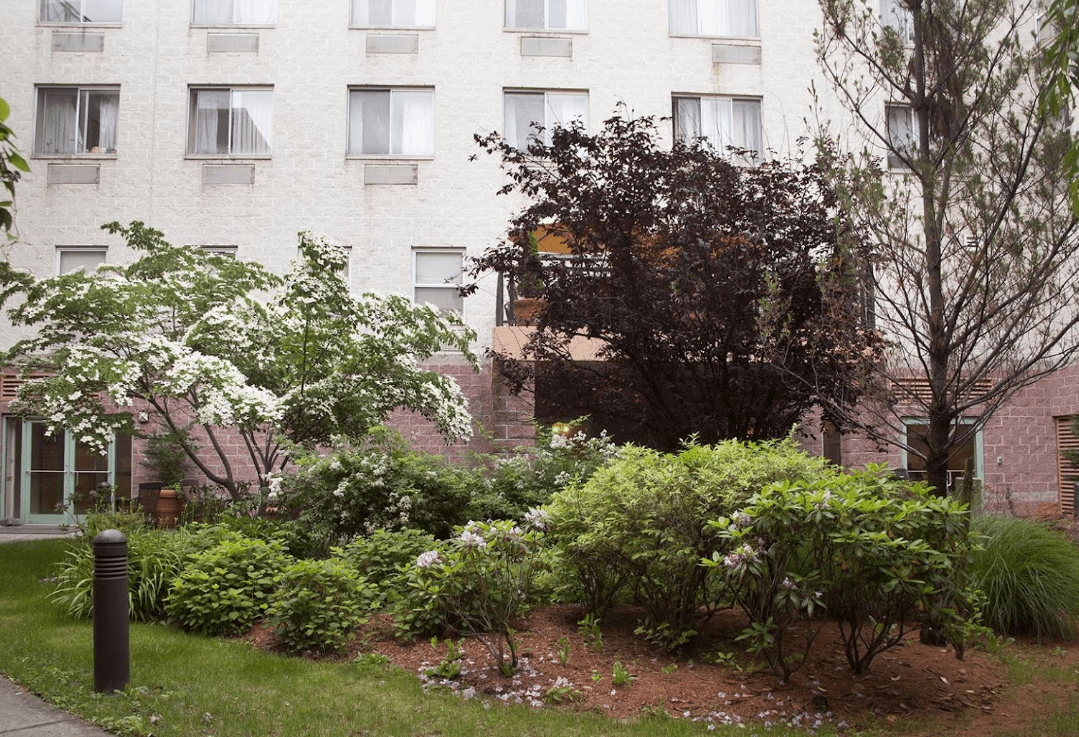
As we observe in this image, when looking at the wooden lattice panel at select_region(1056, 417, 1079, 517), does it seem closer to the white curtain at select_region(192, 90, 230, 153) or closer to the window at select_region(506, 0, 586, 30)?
the window at select_region(506, 0, 586, 30)

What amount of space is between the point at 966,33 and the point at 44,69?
61.1 feet

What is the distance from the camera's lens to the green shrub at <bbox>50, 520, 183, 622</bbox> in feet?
25.2

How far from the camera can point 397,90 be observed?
1920 cm

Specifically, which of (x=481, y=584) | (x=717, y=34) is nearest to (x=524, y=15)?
(x=717, y=34)

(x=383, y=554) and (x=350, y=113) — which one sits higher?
(x=350, y=113)

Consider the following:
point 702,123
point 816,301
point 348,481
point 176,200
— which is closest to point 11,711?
point 348,481

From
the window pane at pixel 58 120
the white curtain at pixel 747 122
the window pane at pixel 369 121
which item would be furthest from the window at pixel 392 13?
the white curtain at pixel 747 122

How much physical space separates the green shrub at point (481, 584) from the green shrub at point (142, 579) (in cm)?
234

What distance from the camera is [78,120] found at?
63.0 ft

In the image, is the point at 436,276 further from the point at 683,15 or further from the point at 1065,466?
the point at 1065,466

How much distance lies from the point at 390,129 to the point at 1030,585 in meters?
15.2

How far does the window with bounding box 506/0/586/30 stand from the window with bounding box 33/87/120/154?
843 cm

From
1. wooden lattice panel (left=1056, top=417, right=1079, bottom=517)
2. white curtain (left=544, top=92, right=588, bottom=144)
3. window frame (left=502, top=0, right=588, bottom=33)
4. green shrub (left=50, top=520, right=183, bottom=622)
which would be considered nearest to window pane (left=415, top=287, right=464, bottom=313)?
white curtain (left=544, top=92, right=588, bottom=144)

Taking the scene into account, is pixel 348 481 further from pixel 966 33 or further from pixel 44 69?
pixel 44 69
